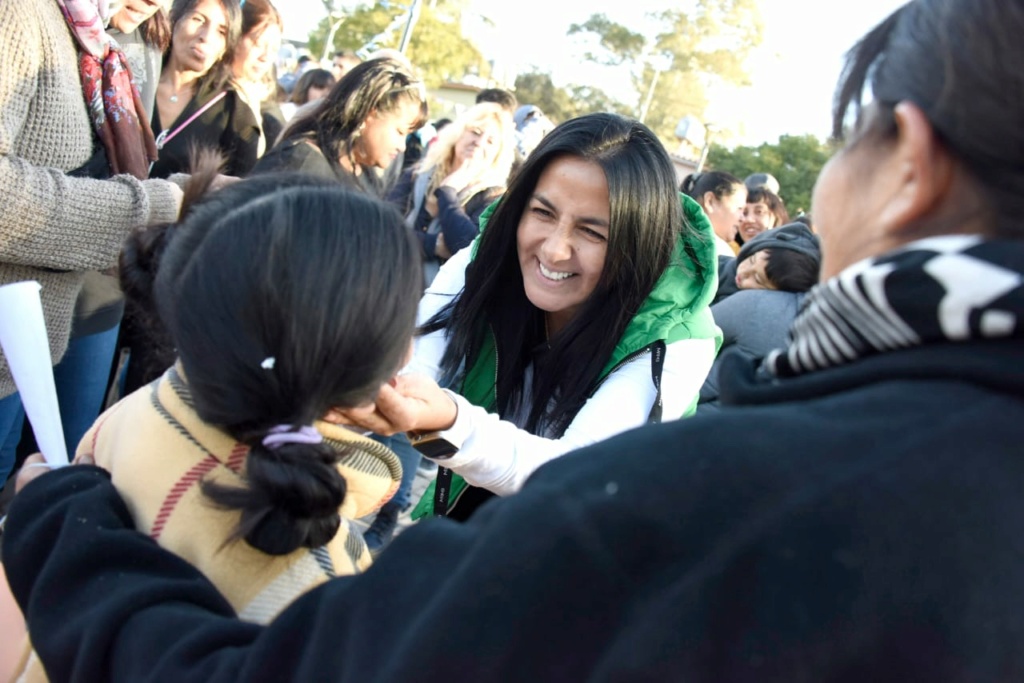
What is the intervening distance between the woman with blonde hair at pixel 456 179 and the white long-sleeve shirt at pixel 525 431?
167cm

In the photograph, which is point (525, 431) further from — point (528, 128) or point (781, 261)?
point (528, 128)

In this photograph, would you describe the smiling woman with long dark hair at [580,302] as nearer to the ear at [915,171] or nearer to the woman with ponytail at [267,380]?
the woman with ponytail at [267,380]

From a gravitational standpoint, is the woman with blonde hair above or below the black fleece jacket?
below

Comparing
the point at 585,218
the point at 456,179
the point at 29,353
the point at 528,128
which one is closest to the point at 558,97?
the point at 528,128

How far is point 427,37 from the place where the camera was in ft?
91.1

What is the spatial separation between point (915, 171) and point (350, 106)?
2.74 m

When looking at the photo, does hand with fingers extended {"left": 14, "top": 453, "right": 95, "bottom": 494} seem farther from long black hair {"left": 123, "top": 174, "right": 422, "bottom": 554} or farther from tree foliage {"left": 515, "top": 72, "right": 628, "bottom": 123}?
tree foliage {"left": 515, "top": 72, "right": 628, "bottom": 123}

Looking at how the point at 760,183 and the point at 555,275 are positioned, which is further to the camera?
the point at 760,183

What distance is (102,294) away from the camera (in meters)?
2.42

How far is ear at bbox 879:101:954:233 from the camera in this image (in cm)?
80

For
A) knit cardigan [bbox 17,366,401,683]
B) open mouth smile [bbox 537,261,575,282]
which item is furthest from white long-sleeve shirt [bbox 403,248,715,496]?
knit cardigan [bbox 17,366,401,683]

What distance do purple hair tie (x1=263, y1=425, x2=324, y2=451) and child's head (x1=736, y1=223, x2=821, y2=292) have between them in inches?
102

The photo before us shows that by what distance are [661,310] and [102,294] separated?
1.66m

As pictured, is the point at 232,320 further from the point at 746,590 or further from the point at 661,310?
the point at 661,310
